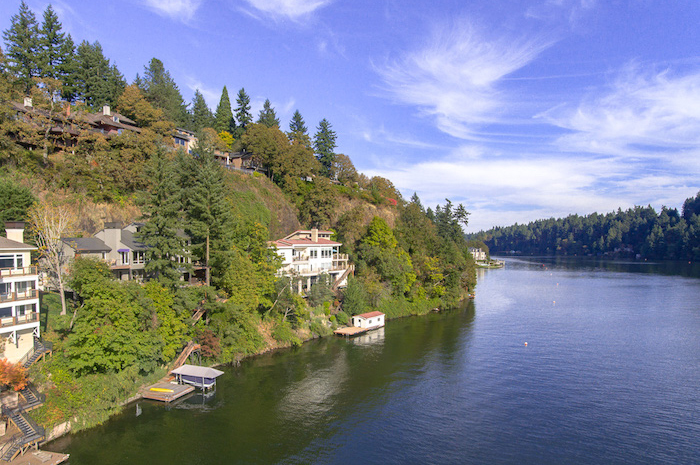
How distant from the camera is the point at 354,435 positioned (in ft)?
97.5

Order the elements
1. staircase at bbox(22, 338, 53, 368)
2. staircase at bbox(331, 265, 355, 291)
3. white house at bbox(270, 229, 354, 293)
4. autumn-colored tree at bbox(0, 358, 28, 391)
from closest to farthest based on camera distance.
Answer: autumn-colored tree at bbox(0, 358, 28, 391), staircase at bbox(22, 338, 53, 368), white house at bbox(270, 229, 354, 293), staircase at bbox(331, 265, 355, 291)

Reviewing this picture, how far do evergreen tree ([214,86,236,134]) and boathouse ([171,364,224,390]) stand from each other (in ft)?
241

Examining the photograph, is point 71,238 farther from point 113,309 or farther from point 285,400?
point 285,400

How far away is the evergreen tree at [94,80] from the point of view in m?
72.8

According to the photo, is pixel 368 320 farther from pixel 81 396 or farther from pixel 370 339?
pixel 81 396

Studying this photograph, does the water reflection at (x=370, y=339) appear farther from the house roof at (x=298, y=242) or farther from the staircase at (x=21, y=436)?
the staircase at (x=21, y=436)

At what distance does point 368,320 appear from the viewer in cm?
5991

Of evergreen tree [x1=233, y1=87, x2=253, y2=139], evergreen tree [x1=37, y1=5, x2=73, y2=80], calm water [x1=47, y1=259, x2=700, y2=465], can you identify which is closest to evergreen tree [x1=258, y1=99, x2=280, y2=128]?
evergreen tree [x1=233, y1=87, x2=253, y2=139]

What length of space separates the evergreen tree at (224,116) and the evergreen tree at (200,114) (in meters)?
1.94

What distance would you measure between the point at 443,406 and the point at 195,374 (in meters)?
21.9

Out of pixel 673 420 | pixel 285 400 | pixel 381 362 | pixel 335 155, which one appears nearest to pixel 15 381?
pixel 285 400

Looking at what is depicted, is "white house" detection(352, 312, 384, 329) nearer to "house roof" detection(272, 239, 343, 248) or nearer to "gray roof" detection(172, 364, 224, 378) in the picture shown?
"house roof" detection(272, 239, 343, 248)

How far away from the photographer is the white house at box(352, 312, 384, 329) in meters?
59.3

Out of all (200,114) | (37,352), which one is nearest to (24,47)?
(200,114)
